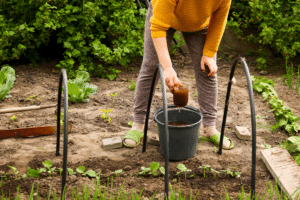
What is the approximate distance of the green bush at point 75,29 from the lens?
12.0 feet

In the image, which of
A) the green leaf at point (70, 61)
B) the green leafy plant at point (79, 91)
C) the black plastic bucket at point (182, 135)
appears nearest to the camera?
the black plastic bucket at point (182, 135)

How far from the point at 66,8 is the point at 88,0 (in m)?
0.34

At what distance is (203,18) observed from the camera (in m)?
1.95

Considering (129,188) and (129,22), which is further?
(129,22)

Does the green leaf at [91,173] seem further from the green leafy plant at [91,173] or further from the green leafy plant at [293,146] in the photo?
the green leafy plant at [293,146]

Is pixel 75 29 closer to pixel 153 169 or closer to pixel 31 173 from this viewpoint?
pixel 31 173


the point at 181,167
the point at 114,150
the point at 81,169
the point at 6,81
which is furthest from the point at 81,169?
the point at 6,81

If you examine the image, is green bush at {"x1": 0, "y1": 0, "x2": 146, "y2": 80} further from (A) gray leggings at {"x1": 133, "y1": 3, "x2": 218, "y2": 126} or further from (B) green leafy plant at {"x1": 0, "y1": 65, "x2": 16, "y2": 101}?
(A) gray leggings at {"x1": 133, "y1": 3, "x2": 218, "y2": 126}

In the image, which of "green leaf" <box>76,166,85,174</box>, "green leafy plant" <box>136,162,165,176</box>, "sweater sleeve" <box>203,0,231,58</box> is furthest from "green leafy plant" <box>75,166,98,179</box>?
"sweater sleeve" <box>203,0,231,58</box>

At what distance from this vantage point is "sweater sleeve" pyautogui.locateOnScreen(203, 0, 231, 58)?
1926 mm

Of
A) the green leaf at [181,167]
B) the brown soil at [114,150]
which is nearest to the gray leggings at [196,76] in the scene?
the brown soil at [114,150]

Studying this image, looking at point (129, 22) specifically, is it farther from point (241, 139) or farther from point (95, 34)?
point (241, 139)

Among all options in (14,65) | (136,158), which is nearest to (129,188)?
(136,158)

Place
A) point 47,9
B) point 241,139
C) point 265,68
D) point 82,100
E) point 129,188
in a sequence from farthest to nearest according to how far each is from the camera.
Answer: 1. point 265,68
2. point 47,9
3. point 82,100
4. point 241,139
5. point 129,188
